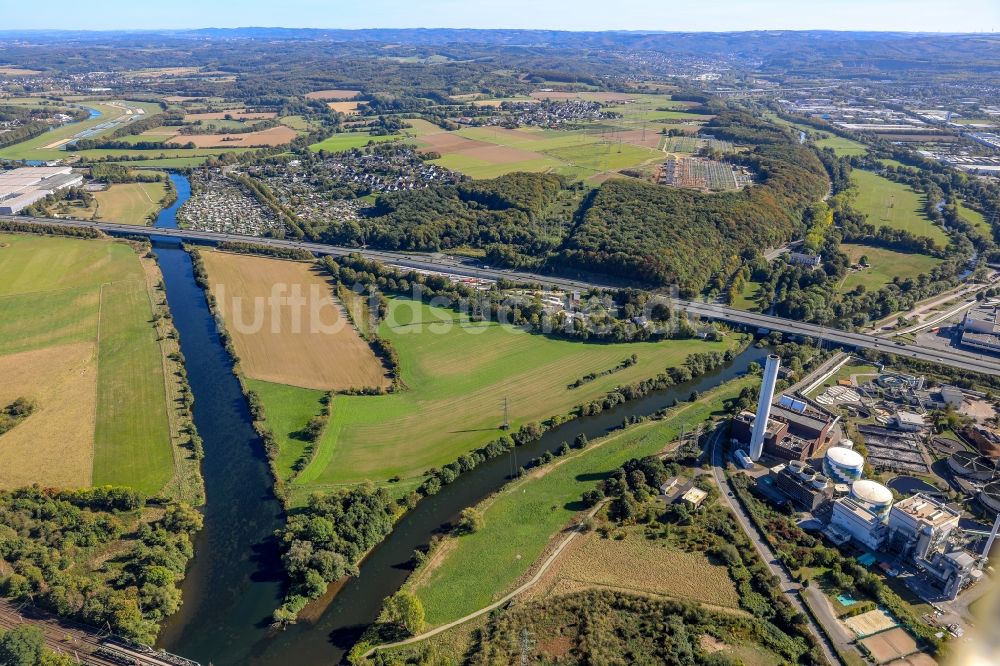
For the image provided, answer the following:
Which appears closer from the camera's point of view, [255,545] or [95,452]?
[255,545]

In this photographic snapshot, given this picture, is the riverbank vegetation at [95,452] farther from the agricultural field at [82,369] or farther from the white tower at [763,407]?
the white tower at [763,407]

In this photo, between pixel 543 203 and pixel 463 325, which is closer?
pixel 463 325

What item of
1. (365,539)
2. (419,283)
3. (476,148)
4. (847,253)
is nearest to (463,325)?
(419,283)

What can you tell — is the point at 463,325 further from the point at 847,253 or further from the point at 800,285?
the point at 847,253

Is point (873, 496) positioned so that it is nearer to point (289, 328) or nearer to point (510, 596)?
point (510, 596)

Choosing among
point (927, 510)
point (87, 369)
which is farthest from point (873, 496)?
point (87, 369)

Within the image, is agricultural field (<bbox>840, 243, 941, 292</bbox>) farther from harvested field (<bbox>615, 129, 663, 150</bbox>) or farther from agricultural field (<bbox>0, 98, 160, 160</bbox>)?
agricultural field (<bbox>0, 98, 160, 160</bbox>)
